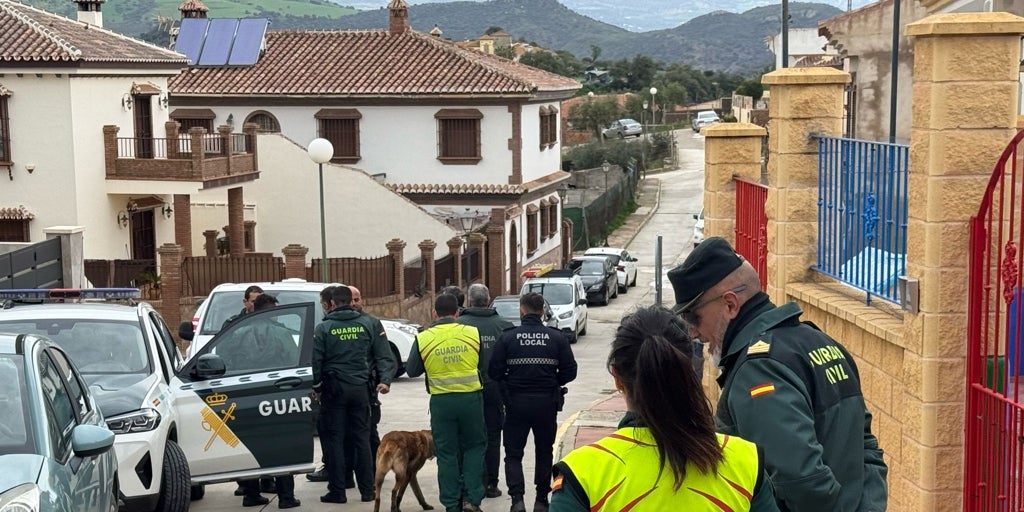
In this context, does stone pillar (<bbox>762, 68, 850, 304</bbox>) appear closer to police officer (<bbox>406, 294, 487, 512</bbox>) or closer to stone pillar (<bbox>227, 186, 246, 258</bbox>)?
police officer (<bbox>406, 294, 487, 512</bbox>)

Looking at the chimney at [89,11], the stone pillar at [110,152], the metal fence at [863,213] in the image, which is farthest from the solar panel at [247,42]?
the metal fence at [863,213]

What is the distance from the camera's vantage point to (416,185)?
143 feet

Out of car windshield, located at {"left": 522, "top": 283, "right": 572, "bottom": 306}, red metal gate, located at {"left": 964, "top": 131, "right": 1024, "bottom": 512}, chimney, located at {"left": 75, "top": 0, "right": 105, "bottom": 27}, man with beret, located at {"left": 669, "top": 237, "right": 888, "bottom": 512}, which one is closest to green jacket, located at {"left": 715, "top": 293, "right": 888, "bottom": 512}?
man with beret, located at {"left": 669, "top": 237, "right": 888, "bottom": 512}

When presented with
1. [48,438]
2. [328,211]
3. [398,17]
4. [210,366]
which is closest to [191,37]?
[398,17]

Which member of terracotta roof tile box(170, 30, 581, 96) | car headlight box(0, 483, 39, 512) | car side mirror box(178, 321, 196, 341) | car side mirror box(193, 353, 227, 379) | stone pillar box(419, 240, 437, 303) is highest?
terracotta roof tile box(170, 30, 581, 96)

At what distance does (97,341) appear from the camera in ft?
35.2

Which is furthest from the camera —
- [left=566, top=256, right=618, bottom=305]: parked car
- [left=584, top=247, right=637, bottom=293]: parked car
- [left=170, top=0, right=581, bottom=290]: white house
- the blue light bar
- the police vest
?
[left=584, top=247, right=637, bottom=293]: parked car

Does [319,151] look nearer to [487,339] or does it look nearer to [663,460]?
[487,339]

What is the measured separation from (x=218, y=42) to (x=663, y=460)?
45.9 metres

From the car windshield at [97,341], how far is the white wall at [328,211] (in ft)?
90.0

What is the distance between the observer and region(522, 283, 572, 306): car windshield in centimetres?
3288

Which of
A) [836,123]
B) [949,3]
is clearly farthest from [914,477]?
[949,3]

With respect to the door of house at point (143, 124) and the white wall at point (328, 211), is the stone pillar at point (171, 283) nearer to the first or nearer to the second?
the door of house at point (143, 124)

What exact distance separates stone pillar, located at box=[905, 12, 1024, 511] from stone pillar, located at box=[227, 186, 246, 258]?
30.0 metres
